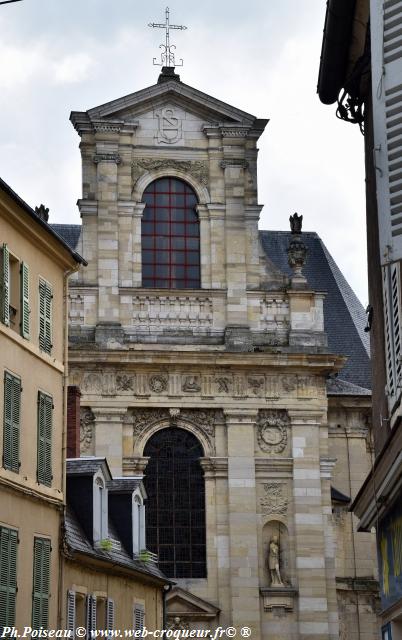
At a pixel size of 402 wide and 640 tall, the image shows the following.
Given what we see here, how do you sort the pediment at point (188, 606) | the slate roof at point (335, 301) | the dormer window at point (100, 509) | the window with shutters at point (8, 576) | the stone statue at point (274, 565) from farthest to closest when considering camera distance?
the slate roof at point (335, 301) → the stone statue at point (274, 565) → the pediment at point (188, 606) → the dormer window at point (100, 509) → the window with shutters at point (8, 576)

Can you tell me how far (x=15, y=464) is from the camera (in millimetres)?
16500

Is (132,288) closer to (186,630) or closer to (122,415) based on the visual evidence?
(122,415)

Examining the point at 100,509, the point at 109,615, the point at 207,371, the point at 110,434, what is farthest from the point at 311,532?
the point at 109,615

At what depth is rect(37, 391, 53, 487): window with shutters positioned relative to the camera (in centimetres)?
1772

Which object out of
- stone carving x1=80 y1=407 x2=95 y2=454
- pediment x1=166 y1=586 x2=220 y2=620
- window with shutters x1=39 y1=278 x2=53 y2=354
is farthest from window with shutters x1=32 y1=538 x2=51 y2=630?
stone carving x1=80 y1=407 x2=95 y2=454

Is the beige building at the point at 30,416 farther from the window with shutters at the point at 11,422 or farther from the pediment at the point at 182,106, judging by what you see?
the pediment at the point at 182,106

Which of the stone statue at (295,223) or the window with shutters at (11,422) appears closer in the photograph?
the window with shutters at (11,422)

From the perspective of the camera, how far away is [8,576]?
1577 cm

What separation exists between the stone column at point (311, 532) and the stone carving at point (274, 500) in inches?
11.9

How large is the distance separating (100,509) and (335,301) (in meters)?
22.5

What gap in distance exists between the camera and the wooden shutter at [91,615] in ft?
63.3

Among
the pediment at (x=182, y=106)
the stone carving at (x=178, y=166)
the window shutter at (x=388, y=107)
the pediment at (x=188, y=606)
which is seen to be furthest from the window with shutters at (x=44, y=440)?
the pediment at (x=182, y=106)

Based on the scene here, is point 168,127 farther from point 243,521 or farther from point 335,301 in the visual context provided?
point 243,521

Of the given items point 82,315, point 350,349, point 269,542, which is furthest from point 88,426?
point 350,349
